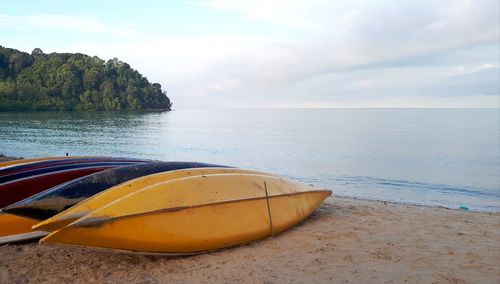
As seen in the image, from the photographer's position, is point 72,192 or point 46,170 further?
point 46,170

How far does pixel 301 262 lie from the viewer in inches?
174

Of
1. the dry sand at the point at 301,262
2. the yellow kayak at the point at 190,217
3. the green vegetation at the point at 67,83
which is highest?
the green vegetation at the point at 67,83

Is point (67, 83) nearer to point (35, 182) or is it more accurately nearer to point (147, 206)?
point (35, 182)

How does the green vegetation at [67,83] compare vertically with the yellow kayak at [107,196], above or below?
above

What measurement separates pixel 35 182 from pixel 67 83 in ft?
326

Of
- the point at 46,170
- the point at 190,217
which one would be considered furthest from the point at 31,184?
the point at 190,217

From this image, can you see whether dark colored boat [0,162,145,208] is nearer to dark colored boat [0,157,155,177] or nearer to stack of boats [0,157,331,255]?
stack of boats [0,157,331,255]

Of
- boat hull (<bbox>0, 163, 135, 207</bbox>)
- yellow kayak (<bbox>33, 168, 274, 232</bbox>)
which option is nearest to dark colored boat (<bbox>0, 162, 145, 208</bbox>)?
boat hull (<bbox>0, 163, 135, 207</bbox>)

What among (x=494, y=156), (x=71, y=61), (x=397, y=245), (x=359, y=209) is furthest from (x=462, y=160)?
(x=71, y=61)

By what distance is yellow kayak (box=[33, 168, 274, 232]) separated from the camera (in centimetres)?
402

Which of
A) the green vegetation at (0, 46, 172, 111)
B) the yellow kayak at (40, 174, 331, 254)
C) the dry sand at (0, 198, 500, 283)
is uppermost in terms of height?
the green vegetation at (0, 46, 172, 111)

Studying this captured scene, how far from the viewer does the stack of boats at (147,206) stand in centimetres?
404

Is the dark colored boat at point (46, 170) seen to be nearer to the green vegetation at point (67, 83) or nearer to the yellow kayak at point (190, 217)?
the yellow kayak at point (190, 217)

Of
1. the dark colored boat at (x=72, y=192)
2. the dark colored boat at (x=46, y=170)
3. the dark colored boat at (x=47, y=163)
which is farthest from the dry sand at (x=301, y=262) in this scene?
the dark colored boat at (x=47, y=163)
